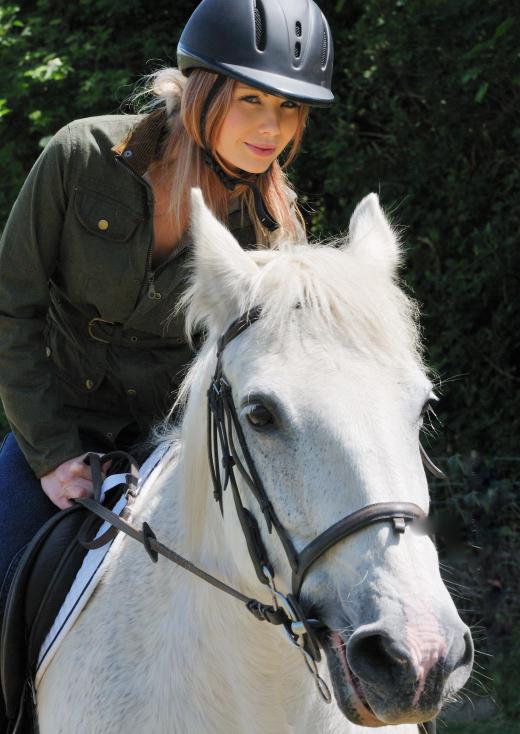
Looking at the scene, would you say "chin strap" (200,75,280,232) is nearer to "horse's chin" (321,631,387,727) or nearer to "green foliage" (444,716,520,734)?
"horse's chin" (321,631,387,727)

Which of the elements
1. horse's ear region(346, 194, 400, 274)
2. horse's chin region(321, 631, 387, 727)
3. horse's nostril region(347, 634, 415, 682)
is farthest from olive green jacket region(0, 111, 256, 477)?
horse's nostril region(347, 634, 415, 682)

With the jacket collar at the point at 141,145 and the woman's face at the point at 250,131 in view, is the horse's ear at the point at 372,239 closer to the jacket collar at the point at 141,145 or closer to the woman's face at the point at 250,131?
the woman's face at the point at 250,131

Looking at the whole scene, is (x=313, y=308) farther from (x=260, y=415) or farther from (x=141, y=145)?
(x=141, y=145)

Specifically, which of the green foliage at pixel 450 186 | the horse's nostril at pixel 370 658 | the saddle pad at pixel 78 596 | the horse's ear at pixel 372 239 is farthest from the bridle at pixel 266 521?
the green foliage at pixel 450 186

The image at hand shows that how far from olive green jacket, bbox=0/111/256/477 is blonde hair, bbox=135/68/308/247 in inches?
2.1

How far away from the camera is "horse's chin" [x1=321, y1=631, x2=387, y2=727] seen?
1.99m

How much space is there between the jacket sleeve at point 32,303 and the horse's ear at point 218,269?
2.50 ft

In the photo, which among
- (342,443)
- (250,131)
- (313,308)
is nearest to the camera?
(342,443)

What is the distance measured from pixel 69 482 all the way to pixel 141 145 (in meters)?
1.06

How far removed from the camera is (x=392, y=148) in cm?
726

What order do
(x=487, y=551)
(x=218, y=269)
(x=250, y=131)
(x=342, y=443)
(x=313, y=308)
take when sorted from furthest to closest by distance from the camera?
(x=487, y=551) < (x=250, y=131) < (x=218, y=269) < (x=313, y=308) < (x=342, y=443)

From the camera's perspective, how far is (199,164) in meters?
3.13

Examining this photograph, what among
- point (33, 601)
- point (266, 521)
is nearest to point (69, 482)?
point (33, 601)

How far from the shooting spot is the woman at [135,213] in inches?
121
